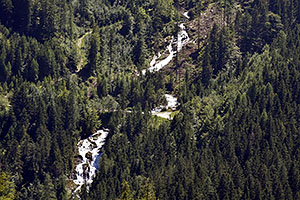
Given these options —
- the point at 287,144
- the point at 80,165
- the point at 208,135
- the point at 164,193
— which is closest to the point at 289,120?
the point at 287,144

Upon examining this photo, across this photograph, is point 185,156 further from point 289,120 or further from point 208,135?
point 289,120

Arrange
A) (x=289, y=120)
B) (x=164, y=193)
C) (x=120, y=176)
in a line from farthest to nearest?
(x=289, y=120) < (x=120, y=176) < (x=164, y=193)

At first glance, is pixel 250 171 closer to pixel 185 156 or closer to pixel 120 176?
pixel 185 156

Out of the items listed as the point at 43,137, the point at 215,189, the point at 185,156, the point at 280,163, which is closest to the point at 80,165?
the point at 43,137

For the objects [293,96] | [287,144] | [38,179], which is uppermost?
[293,96]

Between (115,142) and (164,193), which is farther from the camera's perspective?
(115,142)

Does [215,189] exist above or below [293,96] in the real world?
below

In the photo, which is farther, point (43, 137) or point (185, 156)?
point (43, 137)

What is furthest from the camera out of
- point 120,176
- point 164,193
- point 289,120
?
point 289,120

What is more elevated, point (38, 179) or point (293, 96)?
point (293, 96)
